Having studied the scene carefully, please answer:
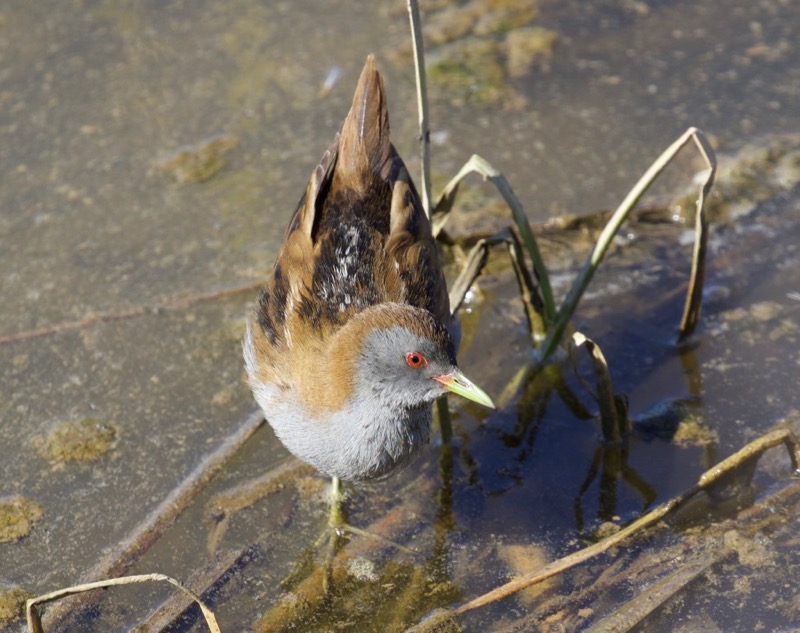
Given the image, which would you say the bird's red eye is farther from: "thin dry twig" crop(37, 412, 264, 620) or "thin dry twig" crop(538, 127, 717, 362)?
"thin dry twig" crop(538, 127, 717, 362)

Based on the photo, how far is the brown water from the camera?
11.2 feet

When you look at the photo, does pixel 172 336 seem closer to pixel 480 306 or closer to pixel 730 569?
pixel 480 306

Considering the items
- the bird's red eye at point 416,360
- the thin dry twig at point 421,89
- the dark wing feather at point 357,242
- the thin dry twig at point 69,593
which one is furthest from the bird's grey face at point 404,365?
the thin dry twig at point 421,89

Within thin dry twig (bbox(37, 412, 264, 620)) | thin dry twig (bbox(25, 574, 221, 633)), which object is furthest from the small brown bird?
thin dry twig (bbox(25, 574, 221, 633))

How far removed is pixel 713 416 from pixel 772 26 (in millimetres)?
3030

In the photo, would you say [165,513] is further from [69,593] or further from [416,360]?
[416,360]

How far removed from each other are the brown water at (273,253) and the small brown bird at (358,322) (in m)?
0.44

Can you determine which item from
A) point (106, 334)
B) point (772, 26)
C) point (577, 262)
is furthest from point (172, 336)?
point (772, 26)

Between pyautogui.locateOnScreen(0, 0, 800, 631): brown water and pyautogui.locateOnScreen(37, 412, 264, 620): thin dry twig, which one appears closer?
pyautogui.locateOnScreen(37, 412, 264, 620): thin dry twig

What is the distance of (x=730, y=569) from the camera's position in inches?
128

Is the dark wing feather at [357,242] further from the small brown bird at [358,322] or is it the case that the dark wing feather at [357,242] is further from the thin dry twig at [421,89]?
the thin dry twig at [421,89]

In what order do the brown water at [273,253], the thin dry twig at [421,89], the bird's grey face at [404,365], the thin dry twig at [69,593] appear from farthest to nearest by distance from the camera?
the thin dry twig at [421,89]
the brown water at [273,253]
the bird's grey face at [404,365]
the thin dry twig at [69,593]

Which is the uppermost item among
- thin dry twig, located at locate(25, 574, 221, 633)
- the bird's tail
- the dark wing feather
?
the bird's tail

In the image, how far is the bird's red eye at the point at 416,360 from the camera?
318 centimetres
